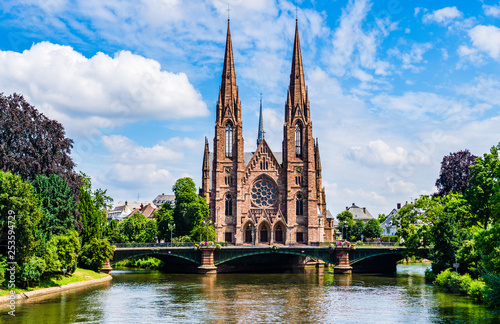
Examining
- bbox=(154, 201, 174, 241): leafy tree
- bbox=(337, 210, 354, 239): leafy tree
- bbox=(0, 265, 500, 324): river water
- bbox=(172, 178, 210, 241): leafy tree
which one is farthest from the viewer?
bbox=(337, 210, 354, 239): leafy tree

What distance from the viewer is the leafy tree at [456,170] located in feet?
276

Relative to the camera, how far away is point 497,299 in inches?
1308

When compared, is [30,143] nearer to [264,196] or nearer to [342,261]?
[342,261]

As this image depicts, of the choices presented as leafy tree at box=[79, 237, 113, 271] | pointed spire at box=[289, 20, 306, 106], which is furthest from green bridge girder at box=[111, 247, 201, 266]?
pointed spire at box=[289, 20, 306, 106]

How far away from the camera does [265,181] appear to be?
356ft

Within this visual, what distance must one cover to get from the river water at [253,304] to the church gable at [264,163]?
137 ft

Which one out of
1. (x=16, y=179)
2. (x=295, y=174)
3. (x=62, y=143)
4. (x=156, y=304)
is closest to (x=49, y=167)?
(x=62, y=143)

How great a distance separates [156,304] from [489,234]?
2754 centimetres

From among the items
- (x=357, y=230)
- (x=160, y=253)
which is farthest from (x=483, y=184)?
(x=357, y=230)

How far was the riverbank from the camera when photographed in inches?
1895

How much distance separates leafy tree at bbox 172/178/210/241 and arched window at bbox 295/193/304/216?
19.5 m

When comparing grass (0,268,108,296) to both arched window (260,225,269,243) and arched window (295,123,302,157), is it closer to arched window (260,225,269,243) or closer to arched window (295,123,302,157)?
arched window (260,225,269,243)

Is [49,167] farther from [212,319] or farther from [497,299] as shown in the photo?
[497,299]

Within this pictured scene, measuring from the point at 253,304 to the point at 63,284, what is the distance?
22.4 m
